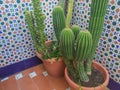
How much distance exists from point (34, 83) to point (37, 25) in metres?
0.57

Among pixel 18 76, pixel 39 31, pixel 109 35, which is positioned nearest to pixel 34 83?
pixel 18 76

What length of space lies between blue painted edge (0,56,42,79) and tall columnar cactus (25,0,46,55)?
33 centimetres

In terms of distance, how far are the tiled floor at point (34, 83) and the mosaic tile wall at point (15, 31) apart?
0.60 feet

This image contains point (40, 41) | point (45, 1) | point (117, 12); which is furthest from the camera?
point (45, 1)

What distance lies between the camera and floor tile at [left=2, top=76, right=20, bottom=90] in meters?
1.22

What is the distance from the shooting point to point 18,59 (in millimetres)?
1363

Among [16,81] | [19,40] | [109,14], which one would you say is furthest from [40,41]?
[109,14]

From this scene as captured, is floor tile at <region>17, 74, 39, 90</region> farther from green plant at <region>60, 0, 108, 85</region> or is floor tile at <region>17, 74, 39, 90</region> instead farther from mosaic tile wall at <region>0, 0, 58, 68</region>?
green plant at <region>60, 0, 108, 85</region>

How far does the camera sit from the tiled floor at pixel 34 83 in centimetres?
122

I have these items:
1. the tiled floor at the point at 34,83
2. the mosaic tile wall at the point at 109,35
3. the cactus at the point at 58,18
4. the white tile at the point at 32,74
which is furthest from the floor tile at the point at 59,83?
the cactus at the point at 58,18

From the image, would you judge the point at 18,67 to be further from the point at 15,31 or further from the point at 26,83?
the point at 15,31

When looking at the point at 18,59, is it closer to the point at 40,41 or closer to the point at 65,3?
the point at 40,41

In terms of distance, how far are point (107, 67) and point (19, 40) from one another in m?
0.86

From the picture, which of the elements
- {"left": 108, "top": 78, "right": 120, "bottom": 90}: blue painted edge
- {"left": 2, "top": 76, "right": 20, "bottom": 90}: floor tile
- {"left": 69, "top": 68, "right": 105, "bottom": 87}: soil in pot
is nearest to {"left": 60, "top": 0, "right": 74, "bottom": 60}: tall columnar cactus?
{"left": 69, "top": 68, "right": 105, "bottom": 87}: soil in pot
